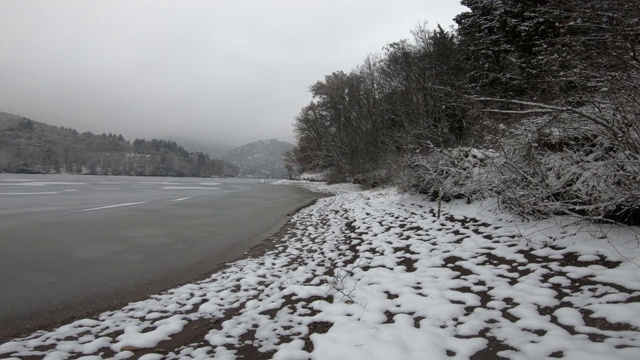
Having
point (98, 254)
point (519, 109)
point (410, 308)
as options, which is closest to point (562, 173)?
point (519, 109)

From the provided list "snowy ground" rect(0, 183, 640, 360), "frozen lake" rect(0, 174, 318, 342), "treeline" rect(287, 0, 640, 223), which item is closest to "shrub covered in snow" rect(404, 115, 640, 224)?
"treeline" rect(287, 0, 640, 223)

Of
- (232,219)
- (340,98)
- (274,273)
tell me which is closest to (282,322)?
(274,273)

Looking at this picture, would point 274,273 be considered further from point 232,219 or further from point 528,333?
point 232,219

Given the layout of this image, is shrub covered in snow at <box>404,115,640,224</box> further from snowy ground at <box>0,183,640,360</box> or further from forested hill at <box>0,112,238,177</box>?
forested hill at <box>0,112,238,177</box>

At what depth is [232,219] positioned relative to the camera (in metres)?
12.6

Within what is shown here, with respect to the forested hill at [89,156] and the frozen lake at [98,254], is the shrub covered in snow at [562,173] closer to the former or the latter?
the frozen lake at [98,254]

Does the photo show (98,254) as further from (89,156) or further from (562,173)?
(89,156)

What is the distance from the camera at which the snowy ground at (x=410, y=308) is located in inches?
115

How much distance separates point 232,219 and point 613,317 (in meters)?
11.5

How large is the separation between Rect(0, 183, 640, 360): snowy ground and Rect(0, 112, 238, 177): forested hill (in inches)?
5006

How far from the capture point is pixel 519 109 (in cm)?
795

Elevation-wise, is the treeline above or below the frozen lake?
above

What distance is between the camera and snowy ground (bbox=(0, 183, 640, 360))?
115 inches

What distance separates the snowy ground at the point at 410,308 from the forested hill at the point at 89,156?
417 feet
